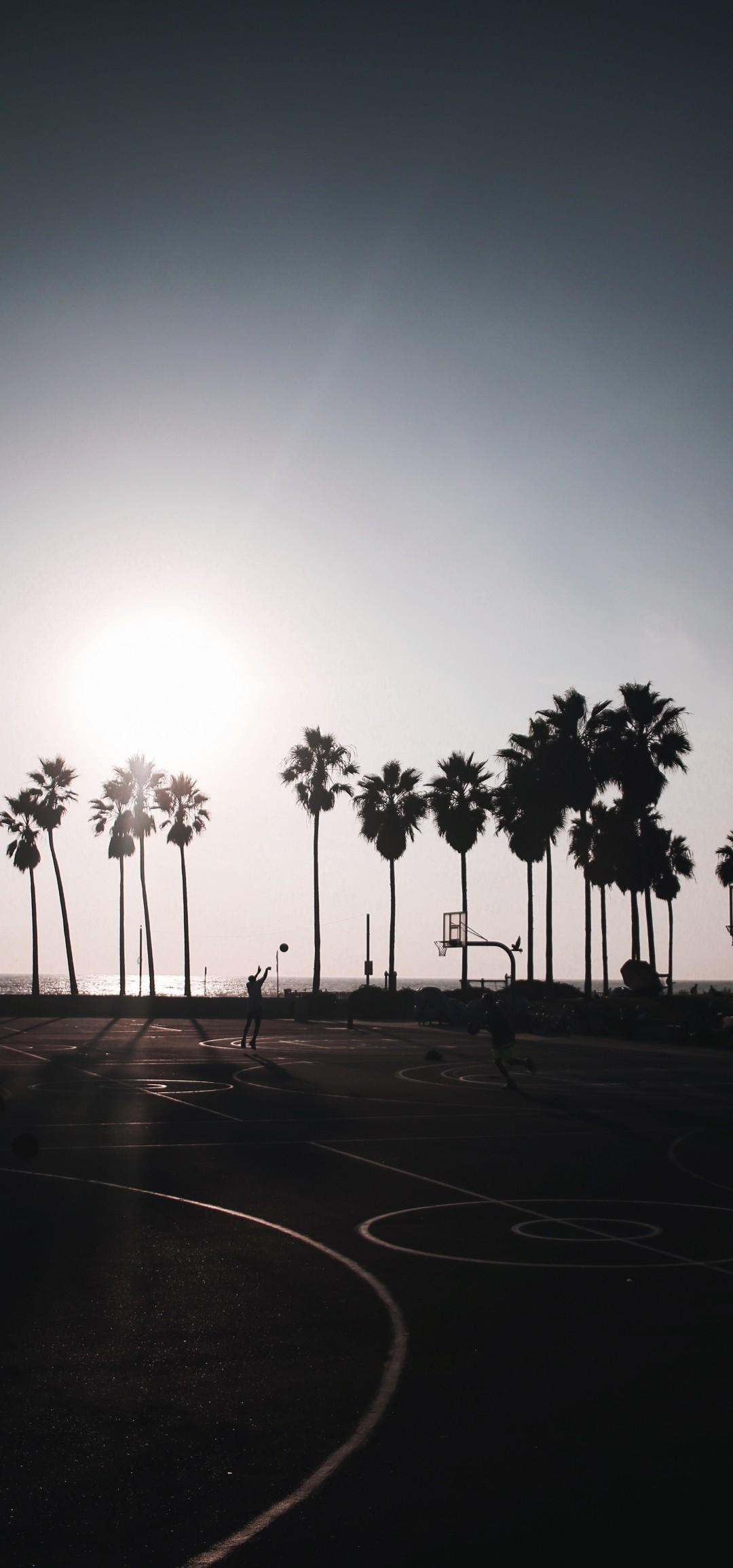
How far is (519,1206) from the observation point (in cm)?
1150

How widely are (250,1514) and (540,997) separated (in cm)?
5804

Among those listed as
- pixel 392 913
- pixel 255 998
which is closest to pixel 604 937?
pixel 392 913

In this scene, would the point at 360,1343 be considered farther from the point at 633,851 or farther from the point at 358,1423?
the point at 633,851

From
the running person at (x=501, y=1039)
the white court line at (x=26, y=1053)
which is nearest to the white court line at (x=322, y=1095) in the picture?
the running person at (x=501, y=1039)

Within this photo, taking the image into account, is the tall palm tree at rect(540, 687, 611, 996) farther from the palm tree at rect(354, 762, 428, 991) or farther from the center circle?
the center circle

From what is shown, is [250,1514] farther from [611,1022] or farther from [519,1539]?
[611,1022]

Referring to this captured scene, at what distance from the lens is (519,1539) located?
4594 mm

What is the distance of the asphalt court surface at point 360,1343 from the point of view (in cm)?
480

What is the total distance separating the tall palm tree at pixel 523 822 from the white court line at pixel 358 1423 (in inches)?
1918

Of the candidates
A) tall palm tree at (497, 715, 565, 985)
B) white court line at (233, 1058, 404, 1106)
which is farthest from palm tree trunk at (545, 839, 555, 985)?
white court line at (233, 1058, 404, 1106)

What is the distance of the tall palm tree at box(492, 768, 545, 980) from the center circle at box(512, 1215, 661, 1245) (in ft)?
159

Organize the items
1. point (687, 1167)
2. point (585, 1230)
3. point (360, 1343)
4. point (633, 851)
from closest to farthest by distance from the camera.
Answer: point (360, 1343), point (585, 1230), point (687, 1167), point (633, 851)

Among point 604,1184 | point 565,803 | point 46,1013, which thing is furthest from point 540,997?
point 604,1184

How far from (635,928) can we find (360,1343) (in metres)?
47.6
